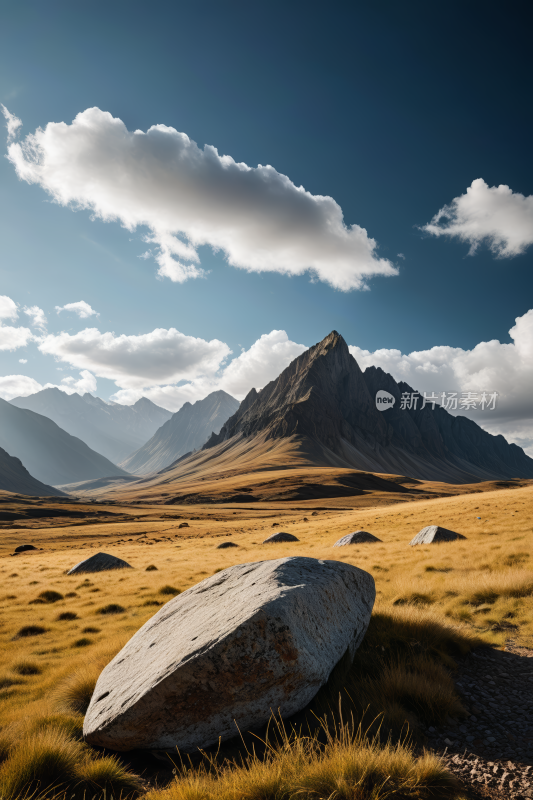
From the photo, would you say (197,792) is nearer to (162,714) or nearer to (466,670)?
(162,714)

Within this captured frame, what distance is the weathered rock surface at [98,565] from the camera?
24.2m

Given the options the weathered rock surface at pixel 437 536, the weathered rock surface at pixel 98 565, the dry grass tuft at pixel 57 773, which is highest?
the dry grass tuft at pixel 57 773

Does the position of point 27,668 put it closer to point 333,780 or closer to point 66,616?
point 66,616

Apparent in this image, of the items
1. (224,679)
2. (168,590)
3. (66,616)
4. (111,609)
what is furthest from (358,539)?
(224,679)

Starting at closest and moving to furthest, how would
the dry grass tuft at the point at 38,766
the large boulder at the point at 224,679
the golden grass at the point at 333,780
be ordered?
the golden grass at the point at 333,780 < the dry grass tuft at the point at 38,766 < the large boulder at the point at 224,679

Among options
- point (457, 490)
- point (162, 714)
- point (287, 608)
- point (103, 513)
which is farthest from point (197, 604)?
point (457, 490)

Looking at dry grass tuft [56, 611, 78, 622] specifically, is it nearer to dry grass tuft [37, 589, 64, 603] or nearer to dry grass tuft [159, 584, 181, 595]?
dry grass tuft [159, 584, 181, 595]

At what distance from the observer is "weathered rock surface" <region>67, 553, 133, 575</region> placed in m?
24.2

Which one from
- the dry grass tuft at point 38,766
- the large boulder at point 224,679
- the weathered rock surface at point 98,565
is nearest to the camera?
the dry grass tuft at point 38,766

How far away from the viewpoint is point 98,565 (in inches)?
968

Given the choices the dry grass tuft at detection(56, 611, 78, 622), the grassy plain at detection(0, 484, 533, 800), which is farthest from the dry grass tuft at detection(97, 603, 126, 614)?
the dry grass tuft at detection(56, 611, 78, 622)

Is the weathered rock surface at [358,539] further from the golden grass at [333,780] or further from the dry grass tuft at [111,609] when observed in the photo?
the golden grass at [333,780]

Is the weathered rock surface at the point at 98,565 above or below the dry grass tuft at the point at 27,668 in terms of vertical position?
below

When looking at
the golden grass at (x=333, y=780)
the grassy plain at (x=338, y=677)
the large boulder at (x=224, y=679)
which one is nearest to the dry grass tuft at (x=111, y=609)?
the grassy plain at (x=338, y=677)
